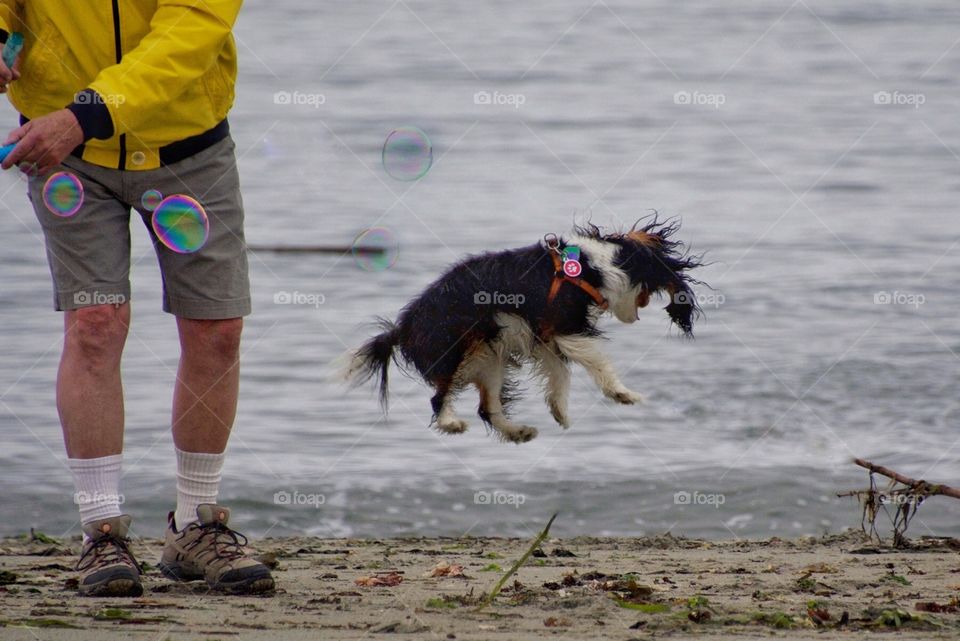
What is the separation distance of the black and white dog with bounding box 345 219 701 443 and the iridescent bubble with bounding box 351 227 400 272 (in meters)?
0.69

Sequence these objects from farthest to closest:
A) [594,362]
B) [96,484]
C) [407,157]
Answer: [407,157]
[594,362]
[96,484]

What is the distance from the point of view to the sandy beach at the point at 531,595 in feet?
12.1

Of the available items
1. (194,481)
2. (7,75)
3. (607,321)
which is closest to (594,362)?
(194,481)

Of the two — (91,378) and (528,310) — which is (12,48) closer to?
(91,378)

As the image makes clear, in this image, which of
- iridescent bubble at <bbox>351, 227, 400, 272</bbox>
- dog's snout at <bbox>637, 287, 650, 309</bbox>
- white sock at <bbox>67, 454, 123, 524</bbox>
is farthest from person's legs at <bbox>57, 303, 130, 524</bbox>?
dog's snout at <bbox>637, 287, 650, 309</bbox>

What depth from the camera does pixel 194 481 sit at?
443 centimetres

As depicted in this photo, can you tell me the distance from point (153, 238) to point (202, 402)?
0.56 m

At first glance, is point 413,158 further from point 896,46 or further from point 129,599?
point 896,46

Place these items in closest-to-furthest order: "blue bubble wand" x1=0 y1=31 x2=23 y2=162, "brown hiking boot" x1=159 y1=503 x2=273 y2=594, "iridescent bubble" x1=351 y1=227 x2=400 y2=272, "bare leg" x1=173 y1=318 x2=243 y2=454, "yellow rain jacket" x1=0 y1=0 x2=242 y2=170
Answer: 1. "yellow rain jacket" x1=0 y1=0 x2=242 y2=170
2. "blue bubble wand" x1=0 y1=31 x2=23 y2=162
3. "brown hiking boot" x1=159 y1=503 x2=273 y2=594
4. "bare leg" x1=173 y1=318 x2=243 y2=454
5. "iridescent bubble" x1=351 y1=227 x2=400 y2=272

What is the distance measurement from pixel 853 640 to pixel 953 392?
5.10 meters

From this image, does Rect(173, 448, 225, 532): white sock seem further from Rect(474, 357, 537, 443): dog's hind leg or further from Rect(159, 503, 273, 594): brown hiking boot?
Rect(474, 357, 537, 443): dog's hind leg

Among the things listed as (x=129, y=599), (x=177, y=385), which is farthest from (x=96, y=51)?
(x=129, y=599)

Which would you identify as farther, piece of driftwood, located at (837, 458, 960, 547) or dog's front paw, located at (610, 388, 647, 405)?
→ piece of driftwood, located at (837, 458, 960, 547)

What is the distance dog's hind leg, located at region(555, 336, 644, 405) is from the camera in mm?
4762
